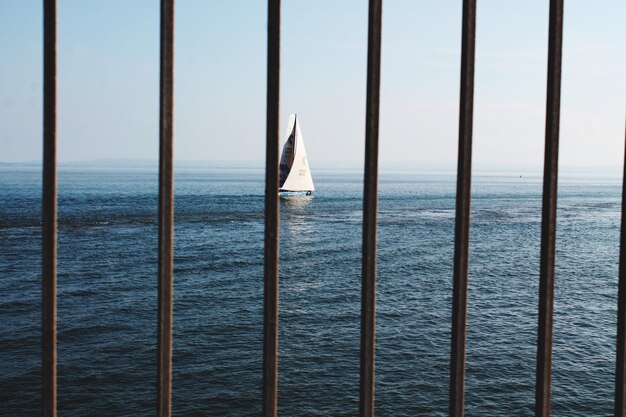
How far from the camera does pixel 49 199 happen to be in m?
1.06

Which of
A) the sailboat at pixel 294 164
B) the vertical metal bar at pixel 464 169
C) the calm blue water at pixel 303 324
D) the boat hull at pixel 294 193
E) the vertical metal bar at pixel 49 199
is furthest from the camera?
the boat hull at pixel 294 193

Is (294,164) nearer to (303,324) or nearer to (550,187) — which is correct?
(303,324)

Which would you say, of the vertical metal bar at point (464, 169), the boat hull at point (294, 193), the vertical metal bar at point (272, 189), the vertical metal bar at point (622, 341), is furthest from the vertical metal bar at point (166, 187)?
the boat hull at point (294, 193)

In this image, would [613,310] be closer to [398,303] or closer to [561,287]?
[561,287]

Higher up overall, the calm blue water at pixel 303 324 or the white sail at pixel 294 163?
the white sail at pixel 294 163

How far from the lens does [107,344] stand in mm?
20781

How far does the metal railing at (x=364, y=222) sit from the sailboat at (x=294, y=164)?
74975 mm

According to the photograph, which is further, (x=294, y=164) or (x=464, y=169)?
(x=294, y=164)

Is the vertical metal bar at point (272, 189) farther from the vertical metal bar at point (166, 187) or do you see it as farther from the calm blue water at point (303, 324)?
the calm blue water at point (303, 324)

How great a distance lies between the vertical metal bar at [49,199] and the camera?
1.07 metres

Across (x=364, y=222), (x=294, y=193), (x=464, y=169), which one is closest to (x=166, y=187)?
(x=364, y=222)

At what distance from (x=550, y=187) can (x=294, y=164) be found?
7828 centimetres

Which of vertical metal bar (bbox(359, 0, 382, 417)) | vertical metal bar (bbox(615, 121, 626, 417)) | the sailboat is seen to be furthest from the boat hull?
vertical metal bar (bbox(359, 0, 382, 417))

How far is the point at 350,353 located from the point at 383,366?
1.65m
